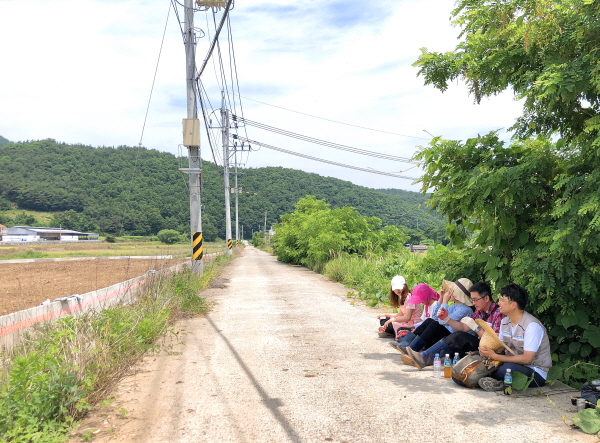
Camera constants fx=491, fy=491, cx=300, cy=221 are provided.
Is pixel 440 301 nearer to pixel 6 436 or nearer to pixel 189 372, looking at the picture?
pixel 189 372

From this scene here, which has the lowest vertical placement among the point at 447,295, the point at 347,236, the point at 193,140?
the point at 447,295

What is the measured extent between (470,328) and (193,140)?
41.7ft

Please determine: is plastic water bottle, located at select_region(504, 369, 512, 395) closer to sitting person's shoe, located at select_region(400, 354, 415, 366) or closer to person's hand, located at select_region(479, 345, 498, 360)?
person's hand, located at select_region(479, 345, 498, 360)

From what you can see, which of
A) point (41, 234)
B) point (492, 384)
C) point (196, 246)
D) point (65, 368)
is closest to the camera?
point (65, 368)

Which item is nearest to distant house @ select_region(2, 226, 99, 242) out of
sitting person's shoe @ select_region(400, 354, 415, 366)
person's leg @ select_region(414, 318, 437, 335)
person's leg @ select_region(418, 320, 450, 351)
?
person's leg @ select_region(414, 318, 437, 335)

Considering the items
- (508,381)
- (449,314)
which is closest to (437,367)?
(449,314)

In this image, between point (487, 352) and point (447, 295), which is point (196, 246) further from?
point (487, 352)

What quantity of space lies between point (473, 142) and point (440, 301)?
→ 2.24 m

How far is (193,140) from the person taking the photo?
16.8 m

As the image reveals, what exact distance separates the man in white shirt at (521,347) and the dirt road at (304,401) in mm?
268

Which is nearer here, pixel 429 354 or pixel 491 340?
pixel 491 340

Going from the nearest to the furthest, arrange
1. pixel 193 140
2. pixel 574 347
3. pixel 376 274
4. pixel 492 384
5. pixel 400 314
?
1. pixel 492 384
2. pixel 574 347
3. pixel 400 314
4. pixel 376 274
5. pixel 193 140

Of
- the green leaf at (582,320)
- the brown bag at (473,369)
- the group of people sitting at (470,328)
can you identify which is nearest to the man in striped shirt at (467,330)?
the group of people sitting at (470,328)

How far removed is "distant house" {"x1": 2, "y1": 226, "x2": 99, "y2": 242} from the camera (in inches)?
3531
